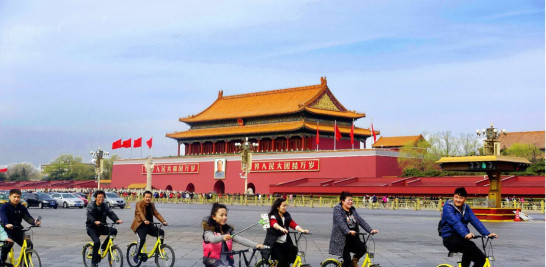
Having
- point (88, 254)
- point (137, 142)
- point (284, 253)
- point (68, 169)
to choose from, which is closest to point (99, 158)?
point (137, 142)

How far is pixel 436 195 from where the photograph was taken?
152ft

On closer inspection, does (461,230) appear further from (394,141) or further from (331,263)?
(394,141)

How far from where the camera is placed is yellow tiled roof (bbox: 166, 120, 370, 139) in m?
62.7

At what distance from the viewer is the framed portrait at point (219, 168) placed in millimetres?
65812

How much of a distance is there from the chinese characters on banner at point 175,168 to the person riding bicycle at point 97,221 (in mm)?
58460

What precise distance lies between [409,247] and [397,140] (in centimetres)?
5710

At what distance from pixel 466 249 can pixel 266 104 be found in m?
60.8

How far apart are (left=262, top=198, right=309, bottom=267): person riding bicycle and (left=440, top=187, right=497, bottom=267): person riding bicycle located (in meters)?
1.64

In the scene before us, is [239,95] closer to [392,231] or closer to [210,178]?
[210,178]

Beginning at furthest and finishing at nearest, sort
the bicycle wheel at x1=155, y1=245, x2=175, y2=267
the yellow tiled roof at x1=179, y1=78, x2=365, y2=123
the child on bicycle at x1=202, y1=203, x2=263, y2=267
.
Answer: the yellow tiled roof at x1=179, y1=78, x2=365, y2=123 < the bicycle wheel at x1=155, y1=245, x2=175, y2=267 < the child on bicycle at x1=202, y1=203, x2=263, y2=267

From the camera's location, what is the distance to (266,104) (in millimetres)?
68562

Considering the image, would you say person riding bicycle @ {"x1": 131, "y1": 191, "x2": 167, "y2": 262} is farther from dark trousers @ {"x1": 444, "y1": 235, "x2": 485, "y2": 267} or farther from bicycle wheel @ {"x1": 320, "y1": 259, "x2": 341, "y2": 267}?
dark trousers @ {"x1": 444, "y1": 235, "x2": 485, "y2": 267}

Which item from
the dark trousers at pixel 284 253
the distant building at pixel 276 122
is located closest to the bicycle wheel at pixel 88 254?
the dark trousers at pixel 284 253

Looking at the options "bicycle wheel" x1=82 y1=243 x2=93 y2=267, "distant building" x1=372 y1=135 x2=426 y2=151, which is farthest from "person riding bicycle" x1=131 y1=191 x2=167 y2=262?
"distant building" x1=372 y1=135 x2=426 y2=151
